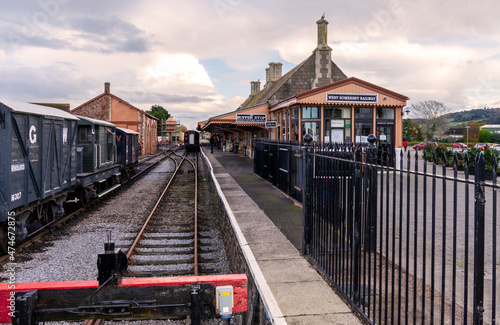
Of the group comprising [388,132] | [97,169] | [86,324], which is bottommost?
[86,324]

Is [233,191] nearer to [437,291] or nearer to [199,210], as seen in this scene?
[199,210]

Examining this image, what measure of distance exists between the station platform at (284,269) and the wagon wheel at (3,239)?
4345mm

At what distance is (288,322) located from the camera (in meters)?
3.71

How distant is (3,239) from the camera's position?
722 cm

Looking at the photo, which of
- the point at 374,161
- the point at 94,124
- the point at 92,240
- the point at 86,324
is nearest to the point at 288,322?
the point at 374,161

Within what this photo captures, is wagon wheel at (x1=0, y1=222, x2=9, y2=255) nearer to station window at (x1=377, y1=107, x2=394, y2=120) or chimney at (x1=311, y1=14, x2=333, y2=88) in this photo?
station window at (x1=377, y1=107, x2=394, y2=120)

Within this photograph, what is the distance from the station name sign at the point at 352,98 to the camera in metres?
18.5

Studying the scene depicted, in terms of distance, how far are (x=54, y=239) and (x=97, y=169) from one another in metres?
4.82

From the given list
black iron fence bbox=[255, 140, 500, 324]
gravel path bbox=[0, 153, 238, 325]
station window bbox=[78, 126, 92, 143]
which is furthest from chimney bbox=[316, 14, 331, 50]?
black iron fence bbox=[255, 140, 500, 324]

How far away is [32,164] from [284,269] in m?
6.01

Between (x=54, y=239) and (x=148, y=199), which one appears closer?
(x=54, y=239)

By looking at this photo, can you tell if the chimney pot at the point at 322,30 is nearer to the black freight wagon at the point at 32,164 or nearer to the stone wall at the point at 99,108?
the black freight wagon at the point at 32,164

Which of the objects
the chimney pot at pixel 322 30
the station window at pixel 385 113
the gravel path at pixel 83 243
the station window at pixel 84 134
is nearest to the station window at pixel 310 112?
the station window at pixel 385 113

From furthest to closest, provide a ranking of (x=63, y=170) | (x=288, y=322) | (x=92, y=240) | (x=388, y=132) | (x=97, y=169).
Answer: (x=388, y=132) → (x=97, y=169) → (x=63, y=170) → (x=92, y=240) → (x=288, y=322)
